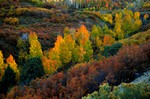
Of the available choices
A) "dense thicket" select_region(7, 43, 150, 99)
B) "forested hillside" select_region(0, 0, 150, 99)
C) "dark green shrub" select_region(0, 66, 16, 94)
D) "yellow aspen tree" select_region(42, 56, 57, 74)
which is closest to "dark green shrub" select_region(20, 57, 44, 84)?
"forested hillside" select_region(0, 0, 150, 99)

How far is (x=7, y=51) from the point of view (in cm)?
5712

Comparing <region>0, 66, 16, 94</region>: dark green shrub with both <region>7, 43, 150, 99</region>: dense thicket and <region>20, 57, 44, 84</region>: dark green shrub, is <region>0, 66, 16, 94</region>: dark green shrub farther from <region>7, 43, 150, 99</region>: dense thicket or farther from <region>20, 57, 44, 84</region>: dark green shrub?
<region>7, 43, 150, 99</region>: dense thicket

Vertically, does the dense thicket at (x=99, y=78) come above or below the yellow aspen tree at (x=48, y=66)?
above

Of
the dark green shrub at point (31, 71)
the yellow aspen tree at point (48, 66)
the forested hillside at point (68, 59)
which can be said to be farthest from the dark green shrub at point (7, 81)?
the yellow aspen tree at point (48, 66)

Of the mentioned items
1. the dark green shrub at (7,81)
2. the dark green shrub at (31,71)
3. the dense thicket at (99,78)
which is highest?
the dense thicket at (99,78)

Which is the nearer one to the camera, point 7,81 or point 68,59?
point 7,81

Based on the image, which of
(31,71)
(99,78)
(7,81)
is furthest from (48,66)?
(99,78)

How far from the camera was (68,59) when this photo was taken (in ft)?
156

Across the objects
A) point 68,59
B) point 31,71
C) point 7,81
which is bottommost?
point 7,81

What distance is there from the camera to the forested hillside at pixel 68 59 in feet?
72.5

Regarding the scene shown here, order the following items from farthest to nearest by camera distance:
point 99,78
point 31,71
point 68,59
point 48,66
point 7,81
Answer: point 68,59, point 48,66, point 31,71, point 7,81, point 99,78

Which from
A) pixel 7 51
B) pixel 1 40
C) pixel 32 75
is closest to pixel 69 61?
pixel 32 75

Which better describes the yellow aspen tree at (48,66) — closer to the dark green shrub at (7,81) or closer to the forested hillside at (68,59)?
the forested hillside at (68,59)

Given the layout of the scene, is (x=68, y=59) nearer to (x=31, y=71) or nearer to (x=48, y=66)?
(x=48, y=66)
